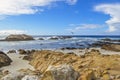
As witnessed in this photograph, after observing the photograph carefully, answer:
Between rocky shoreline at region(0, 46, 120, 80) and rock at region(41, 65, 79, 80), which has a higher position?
rock at region(41, 65, 79, 80)

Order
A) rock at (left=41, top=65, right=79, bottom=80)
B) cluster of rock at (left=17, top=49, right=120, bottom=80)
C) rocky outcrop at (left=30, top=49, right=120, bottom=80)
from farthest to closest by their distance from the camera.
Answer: rocky outcrop at (left=30, top=49, right=120, bottom=80)
cluster of rock at (left=17, top=49, right=120, bottom=80)
rock at (left=41, top=65, right=79, bottom=80)

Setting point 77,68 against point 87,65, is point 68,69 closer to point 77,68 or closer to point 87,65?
point 77,68

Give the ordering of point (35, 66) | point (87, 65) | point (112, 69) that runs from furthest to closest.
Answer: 1. point (35, 66)
2. point (87, 65)
3. point (112, 69)

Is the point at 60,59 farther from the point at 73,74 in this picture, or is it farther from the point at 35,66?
the point at 73,74

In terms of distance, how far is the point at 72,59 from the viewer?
20.8 meters

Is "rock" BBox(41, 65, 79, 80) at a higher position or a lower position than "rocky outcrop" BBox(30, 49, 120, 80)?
higher

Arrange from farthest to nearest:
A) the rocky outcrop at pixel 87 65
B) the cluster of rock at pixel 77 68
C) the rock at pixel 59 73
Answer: the rocky outcrop at pixel 87 65 < the cluster of rock at pixel 77 68 < the rock at pixel 59 73

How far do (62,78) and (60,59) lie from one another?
10594 millimetres

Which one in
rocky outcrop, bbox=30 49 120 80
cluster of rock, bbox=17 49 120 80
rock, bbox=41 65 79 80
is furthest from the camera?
rocky outcrop, bbox=30 49 120 80

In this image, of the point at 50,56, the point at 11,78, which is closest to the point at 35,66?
the point at 50,56

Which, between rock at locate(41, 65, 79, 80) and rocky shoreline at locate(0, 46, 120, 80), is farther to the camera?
rocky shoreline at locate(0, 46, 120, 80)

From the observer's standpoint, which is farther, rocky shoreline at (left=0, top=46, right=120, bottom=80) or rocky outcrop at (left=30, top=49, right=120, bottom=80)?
rocky outcrop at (left=30, top=49, right=120, bottom=80)

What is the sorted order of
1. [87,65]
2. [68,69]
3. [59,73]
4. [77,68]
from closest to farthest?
[59,73], [68,69], [77,68], [87,65]

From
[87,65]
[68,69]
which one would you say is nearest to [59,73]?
[68,69]
